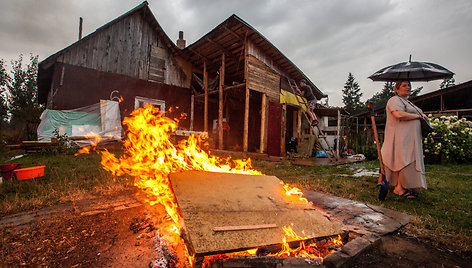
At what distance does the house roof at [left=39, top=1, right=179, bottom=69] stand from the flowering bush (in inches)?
520

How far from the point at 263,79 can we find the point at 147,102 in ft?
21.5

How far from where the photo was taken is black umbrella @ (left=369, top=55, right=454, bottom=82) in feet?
12.9

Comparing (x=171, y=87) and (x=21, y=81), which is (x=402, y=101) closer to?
(x=171, y=87)

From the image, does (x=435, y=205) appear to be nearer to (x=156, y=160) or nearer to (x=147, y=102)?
(x=156, y=160)

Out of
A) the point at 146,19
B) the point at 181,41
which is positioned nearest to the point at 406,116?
the point at 146,19

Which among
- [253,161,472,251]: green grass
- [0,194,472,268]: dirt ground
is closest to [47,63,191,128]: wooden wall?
[0,194,472,268]: dirt ground

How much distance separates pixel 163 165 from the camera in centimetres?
288

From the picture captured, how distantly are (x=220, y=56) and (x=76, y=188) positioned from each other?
9.30 meters

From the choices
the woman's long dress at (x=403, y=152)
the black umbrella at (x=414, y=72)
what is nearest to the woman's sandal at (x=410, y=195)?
the woman's long dress at (x=403, y=152)

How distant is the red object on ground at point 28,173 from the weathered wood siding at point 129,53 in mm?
7144

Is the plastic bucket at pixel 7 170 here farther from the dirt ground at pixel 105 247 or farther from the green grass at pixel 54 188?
the dirt ground at pixel 105 247

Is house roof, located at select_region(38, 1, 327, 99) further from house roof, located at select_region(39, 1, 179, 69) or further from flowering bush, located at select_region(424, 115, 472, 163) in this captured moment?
flowering bush, located at select_region(424, 115, 472, 163)

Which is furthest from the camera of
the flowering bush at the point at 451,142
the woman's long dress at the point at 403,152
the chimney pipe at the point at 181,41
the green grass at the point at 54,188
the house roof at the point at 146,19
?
the chimney pipe at the point at 181,41

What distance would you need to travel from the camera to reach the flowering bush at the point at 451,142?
7957mm
